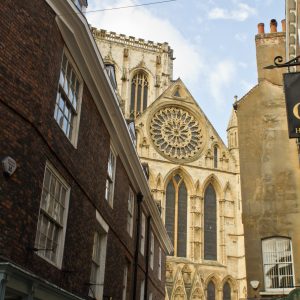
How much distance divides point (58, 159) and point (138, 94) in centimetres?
3960

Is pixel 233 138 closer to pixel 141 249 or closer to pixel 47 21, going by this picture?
pixel 141 249

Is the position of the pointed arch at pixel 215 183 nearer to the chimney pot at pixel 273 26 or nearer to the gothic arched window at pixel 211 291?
the gothic arched window at pixel 211 291

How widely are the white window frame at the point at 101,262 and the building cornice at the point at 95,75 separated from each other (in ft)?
7.92

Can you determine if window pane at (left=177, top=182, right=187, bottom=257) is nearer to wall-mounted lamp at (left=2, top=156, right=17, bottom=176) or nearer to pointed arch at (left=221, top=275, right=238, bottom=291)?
pointed arch at (left=221, top=275, right=238, bottom=291)

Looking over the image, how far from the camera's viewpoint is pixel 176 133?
39.8 m

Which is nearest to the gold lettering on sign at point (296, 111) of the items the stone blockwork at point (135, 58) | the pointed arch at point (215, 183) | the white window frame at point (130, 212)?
the white window frame at point (130, 212)

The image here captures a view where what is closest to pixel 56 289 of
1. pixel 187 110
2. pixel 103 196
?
pixel 103 196

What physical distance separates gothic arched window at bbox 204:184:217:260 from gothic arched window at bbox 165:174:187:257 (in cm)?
172

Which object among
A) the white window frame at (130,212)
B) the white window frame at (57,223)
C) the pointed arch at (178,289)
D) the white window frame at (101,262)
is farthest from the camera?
the pointed arch at (178,289)

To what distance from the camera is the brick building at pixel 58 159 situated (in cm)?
689

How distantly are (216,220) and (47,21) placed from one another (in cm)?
3090

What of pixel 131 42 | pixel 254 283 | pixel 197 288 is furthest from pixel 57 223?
pixel 131 42

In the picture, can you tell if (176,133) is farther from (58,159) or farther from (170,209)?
(58,159)

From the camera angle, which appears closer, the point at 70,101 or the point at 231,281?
the point at 70,101
